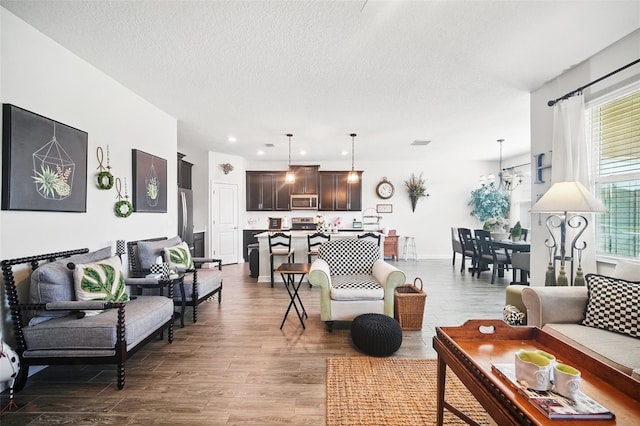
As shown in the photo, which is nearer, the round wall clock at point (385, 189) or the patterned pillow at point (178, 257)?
the patterned pillow at point (178, 257)

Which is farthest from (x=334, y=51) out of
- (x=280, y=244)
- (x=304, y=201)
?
(x=304, y=201)

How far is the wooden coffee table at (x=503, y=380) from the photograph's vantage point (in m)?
1.08

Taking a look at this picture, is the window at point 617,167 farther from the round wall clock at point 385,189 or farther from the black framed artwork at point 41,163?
the round wall clock at point 385,189

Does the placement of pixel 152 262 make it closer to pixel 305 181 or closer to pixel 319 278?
pixel 319 278

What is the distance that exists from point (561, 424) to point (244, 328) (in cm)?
287

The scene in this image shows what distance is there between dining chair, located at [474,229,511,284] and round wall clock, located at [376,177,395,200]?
9.36 ft

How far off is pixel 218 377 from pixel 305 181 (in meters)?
6.07

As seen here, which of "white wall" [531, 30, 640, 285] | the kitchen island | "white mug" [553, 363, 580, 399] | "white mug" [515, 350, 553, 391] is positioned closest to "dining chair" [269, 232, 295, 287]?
the kitchen island

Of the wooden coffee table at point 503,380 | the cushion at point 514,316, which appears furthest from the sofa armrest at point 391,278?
the wooden coffee table at point 503,380

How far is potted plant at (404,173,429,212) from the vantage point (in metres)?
8.00

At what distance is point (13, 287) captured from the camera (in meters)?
2.07

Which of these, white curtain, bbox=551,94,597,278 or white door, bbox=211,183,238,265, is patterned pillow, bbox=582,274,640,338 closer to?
white curtain, bbox=551,94,597,278

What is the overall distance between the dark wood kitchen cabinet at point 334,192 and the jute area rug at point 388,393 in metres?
5.60

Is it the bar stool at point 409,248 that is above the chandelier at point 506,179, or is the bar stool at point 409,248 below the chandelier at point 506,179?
below
